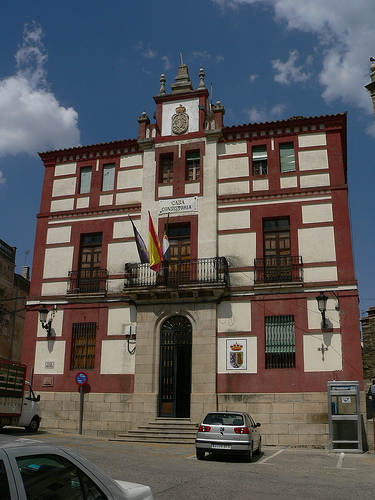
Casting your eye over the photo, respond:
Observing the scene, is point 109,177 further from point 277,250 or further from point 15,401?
point 15,401

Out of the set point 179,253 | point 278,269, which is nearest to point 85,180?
point 179,253

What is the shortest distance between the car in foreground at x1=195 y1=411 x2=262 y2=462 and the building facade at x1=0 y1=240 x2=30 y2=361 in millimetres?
21788

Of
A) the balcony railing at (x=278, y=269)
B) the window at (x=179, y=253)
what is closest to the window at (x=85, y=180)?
the window at (x=179, y=253)

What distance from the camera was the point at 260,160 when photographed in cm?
2252

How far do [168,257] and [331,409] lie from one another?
28.0 feet

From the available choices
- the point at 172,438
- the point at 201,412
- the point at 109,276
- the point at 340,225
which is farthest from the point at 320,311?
the point at 109,276

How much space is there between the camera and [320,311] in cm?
1962

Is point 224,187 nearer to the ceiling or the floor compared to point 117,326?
nearer to the ceiling

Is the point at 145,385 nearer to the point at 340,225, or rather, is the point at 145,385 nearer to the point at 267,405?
the point at 267,405

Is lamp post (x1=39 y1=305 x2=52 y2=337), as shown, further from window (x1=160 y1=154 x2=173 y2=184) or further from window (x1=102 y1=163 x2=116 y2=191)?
window (x1=160 y1=154 x2=173 y2=184)

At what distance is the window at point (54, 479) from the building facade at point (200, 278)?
1683 cm

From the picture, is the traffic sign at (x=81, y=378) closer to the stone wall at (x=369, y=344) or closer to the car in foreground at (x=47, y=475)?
the car in foreground at (x=47, y=475)

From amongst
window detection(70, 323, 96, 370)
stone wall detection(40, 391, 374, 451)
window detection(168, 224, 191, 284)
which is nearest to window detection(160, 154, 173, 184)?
window detection(168, 224, 191, 284)

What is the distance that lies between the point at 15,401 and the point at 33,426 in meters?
1.92
